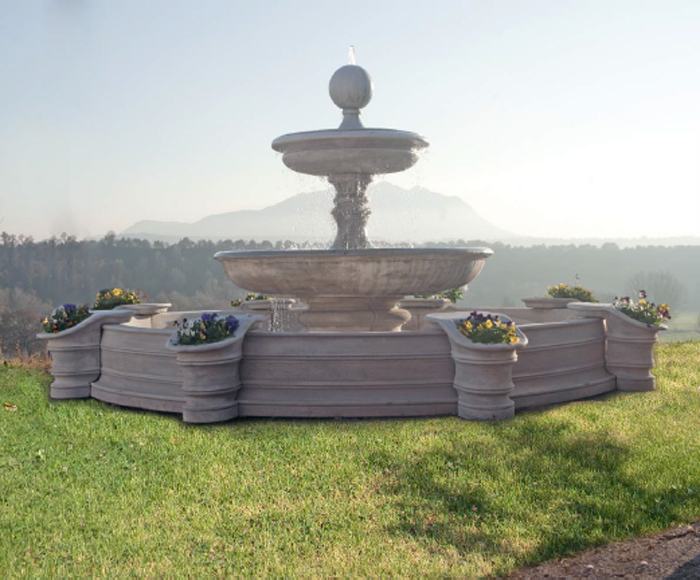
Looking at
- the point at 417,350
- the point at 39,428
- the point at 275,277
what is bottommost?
the point at 39,428

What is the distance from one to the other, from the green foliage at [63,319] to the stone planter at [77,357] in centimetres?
48

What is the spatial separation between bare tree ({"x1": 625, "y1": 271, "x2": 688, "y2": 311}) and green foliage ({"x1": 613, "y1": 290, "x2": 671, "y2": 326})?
188ft

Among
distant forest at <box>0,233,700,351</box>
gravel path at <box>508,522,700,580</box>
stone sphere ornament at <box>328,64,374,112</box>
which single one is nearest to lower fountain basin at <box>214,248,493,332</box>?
stone sphere ornament at <box>328,64,374,112</box>

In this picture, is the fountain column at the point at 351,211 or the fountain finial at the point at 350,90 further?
the fountain finial at the point at 350,90

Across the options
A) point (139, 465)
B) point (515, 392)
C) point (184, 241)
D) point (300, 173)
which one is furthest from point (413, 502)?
point (184, 241)

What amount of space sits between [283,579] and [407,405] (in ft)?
15.1

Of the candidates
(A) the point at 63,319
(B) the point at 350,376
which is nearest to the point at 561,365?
(B) the point at 350,376

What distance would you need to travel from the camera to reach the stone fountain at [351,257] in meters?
10.5

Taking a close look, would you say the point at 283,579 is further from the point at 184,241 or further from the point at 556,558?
the point at 184,241

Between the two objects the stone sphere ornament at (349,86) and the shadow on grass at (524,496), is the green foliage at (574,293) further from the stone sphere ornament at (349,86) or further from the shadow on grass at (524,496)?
the shadow on grass at (524,496)

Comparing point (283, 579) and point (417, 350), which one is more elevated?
point (417, 350)

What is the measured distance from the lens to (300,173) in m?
13.5

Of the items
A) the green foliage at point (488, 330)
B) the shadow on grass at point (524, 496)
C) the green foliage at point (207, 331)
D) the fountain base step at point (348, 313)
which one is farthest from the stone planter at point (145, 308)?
the shadow on grass at point (524, 496)

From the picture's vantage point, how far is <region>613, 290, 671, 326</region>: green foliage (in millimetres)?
11219
